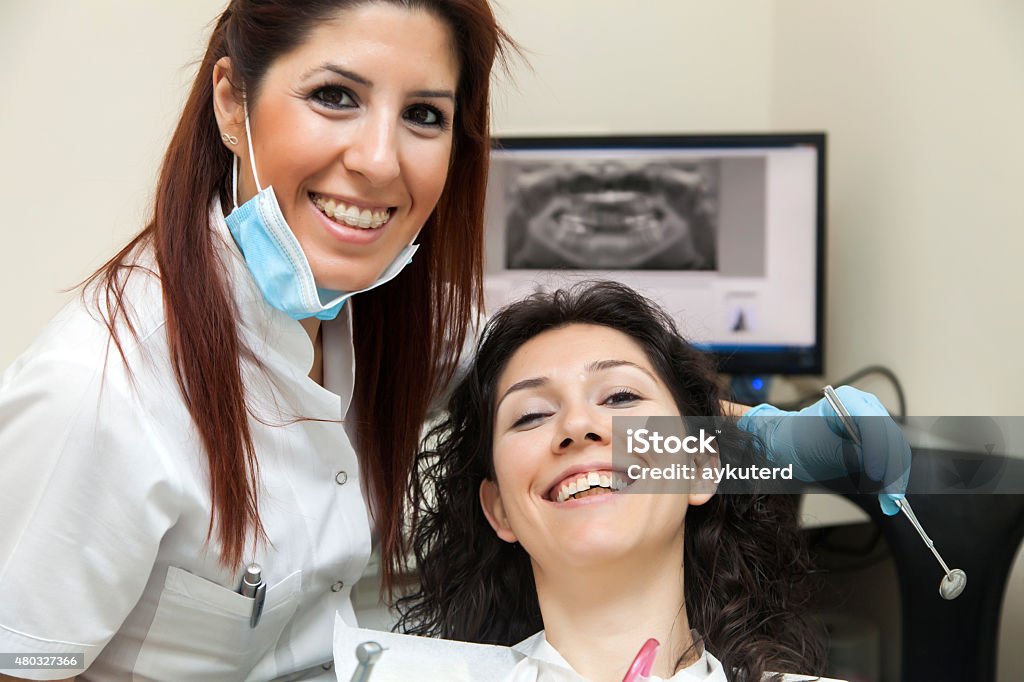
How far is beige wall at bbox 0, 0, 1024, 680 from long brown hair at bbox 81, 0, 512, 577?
1.59 ft

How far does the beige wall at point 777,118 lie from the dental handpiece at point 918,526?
501mm

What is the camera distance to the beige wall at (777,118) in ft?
5.52

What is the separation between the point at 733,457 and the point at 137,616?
0.76m

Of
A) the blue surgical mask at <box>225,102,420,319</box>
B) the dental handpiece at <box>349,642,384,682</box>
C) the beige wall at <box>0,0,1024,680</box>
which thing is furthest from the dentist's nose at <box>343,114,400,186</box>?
the beige wall at <box>0,0,1024,680</box>

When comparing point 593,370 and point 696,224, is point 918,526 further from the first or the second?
point 696,224

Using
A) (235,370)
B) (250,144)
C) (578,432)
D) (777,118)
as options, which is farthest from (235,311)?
(777,118)

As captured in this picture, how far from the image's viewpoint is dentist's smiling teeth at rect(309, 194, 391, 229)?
3.77 ft

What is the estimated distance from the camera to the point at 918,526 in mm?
1056

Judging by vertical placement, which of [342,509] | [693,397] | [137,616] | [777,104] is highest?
[777,104]

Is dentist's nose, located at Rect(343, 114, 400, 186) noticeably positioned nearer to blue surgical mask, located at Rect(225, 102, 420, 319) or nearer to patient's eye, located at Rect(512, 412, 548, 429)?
blue surgical mask, located at Rect(225, 102, 420, 319)

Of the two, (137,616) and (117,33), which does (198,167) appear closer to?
(137,616)

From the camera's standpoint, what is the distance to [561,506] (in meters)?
1.12

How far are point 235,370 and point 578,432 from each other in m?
0.41

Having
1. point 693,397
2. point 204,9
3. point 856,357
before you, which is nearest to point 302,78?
point 693,397
